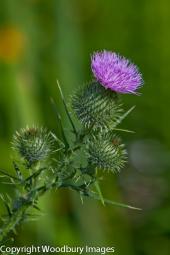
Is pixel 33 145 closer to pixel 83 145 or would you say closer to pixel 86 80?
pixel 83 145

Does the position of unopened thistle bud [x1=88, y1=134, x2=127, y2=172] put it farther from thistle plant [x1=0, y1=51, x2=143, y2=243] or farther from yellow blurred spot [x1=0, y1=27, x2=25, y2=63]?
yellow blurred spot [x1=0, y1=27, x2=25, y2=63]

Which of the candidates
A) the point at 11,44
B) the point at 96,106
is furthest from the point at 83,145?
the point at 11,44

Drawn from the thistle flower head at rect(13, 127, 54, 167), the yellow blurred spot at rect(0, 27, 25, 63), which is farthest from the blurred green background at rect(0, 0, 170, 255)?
the thistle flower head at rect(13, 127, 54, 167)

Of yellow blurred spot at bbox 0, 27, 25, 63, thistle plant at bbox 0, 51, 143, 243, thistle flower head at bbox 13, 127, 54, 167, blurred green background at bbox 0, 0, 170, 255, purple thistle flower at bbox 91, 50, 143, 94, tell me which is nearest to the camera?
thistle plant at bbox 0, 51, 143, 243

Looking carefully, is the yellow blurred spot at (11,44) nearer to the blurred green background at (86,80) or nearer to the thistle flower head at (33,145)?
the blurred green background at (86,80)

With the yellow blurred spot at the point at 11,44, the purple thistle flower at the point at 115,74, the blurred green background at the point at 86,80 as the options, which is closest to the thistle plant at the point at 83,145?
the purple thistle flower at the point at 115,74

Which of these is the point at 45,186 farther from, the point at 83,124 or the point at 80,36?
the point at 80,36

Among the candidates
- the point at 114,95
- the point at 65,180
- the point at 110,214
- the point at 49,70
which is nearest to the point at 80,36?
the point at 49,70
